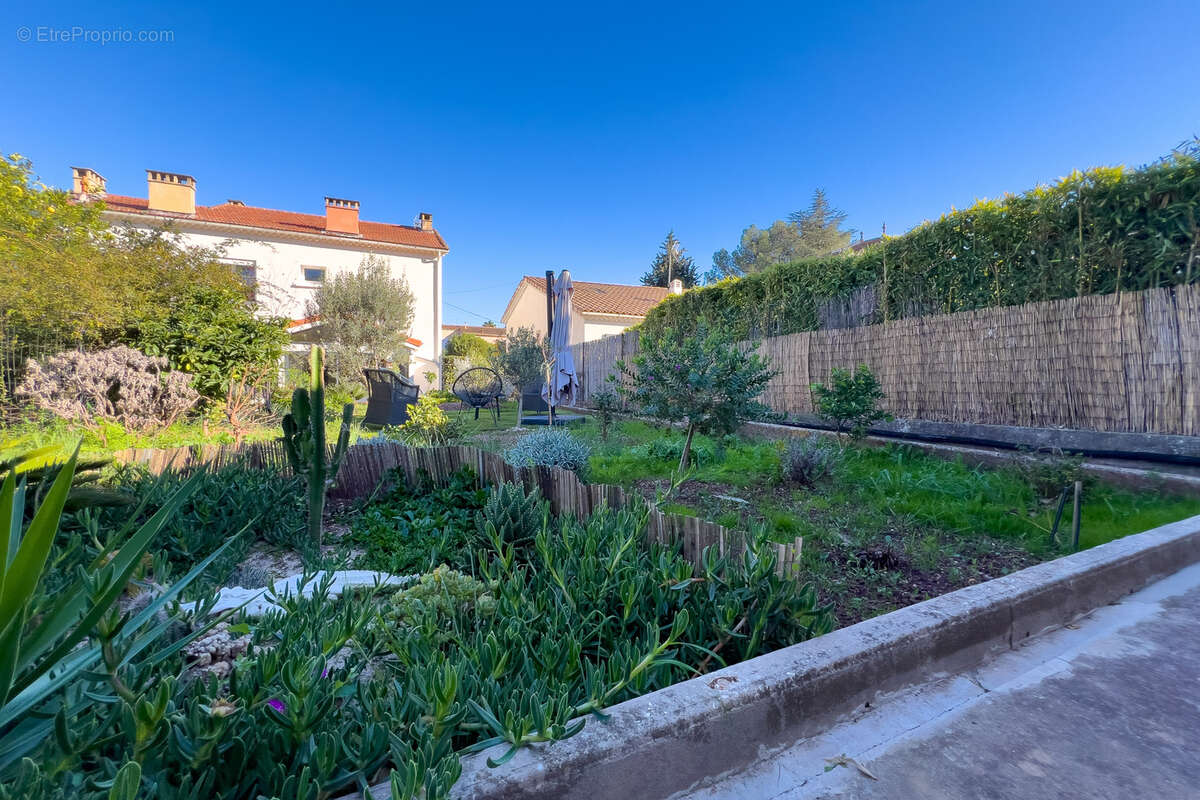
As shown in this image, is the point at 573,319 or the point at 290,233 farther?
the point at 573,319

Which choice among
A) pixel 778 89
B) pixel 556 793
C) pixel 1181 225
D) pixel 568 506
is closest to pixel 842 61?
pixel 778 89

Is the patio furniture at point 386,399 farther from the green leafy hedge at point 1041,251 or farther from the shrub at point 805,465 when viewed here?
the green leafy hedge at point 1041,251

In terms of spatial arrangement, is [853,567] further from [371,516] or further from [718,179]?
[718,179]

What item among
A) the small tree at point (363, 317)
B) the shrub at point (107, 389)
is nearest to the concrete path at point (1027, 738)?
the shrub at point (107, 389)

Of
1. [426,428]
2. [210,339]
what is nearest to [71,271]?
[210,339]

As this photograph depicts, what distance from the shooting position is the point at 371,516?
2.88m

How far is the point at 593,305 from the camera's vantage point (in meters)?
21.1

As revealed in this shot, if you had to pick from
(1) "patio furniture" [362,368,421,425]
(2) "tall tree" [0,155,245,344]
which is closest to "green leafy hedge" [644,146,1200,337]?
(1) "patio furniture" [362,368,421,425]

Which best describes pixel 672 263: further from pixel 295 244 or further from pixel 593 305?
pixel 295 244

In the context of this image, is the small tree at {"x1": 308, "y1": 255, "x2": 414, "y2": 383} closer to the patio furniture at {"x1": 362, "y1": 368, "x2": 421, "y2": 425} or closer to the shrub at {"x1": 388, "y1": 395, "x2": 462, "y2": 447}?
the patio furniture at {"x1": 362, "y1": 368, "x2": 421, "y2": 425}

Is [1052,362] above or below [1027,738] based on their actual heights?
above

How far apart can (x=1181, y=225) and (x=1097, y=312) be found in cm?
81

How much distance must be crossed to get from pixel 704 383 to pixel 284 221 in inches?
836

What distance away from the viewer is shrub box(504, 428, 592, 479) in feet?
14.7
